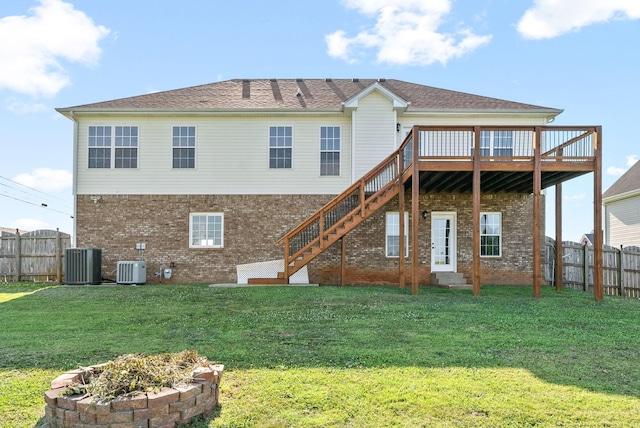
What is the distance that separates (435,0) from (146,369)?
8.97m

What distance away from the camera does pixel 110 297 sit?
1038 cm

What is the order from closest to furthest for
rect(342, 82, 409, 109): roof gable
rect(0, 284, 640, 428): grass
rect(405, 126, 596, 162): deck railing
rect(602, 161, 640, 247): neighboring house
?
rect(0, 284, 640, 428): grass < rect(405, 126, 596, 162): deck railing < rect(342, 82, 409, 109): roof gable < rect(602, 161, 640, 247): neighboring house

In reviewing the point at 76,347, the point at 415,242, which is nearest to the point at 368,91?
the point at 415,242

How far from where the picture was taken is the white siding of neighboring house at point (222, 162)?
14156 mm

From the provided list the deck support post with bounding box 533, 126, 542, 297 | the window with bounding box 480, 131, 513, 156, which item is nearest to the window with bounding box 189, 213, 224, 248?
the window with bounding box 480, 131, 513, 156

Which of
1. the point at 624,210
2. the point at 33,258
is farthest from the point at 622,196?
the point at 33,258

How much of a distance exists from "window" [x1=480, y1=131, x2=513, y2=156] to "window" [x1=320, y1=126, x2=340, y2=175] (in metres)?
4.45

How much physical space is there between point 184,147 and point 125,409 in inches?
475

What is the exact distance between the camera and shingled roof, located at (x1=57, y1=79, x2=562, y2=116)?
14.2 meters

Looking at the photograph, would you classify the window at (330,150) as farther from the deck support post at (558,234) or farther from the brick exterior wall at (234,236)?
→ the deck support post at (558,234)

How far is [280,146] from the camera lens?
46.9ft

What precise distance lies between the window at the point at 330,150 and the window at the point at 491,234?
4924mm

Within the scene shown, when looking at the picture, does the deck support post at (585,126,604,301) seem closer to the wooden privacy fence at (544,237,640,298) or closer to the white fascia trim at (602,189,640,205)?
the wooden privacy fence at (544,237,640,298)

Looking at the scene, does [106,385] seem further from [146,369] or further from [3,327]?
[3,327]
